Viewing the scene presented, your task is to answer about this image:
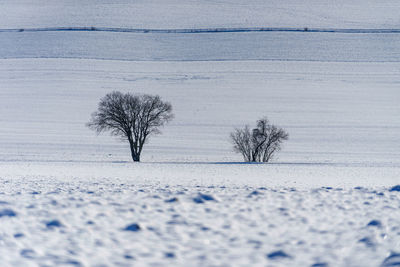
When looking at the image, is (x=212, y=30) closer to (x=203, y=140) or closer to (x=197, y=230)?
(x=203, y=140)

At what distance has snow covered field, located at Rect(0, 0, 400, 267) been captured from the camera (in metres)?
4.88

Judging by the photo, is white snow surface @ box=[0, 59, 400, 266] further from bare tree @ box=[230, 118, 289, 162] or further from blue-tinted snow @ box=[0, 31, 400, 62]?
blue-tinted snow @ box=[0, 31, 400, 62]

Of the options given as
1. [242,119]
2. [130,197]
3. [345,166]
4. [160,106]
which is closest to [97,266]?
[130,197]

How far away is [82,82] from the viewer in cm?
4409

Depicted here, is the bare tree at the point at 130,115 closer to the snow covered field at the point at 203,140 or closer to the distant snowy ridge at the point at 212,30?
the snow covered field at the point at 203,140

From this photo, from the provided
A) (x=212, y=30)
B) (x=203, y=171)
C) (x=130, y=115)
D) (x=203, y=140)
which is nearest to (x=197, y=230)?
(x=203, y=171)

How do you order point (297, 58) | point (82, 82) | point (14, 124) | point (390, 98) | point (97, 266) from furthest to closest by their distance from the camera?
point (297, 58) < point (82, 82) < point (390, 98) < point (14, 124) < point (97, 266)

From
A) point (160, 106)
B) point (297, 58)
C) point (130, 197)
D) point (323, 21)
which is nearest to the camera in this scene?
point (130, 197)

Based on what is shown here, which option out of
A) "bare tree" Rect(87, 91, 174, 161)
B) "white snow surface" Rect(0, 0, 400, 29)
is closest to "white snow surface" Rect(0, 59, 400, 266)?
"bare tree" Rect(87, 91, 174, 161)

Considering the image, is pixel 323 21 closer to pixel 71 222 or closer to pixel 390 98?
pixel 390 98

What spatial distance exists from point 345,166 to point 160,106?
11.2 meters

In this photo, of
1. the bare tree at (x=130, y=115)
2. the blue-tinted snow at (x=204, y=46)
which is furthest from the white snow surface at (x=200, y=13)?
the bare tree at (x=130, y=115)

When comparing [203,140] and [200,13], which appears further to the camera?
[200,13]

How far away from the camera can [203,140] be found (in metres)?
31.6
